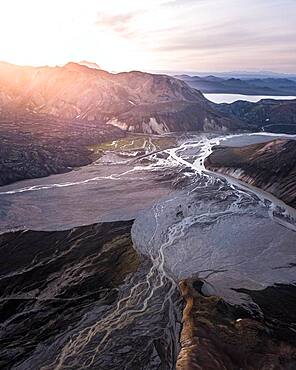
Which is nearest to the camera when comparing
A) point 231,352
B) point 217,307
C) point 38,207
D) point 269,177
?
point 231,352

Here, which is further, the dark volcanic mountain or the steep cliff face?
the steep cliff face

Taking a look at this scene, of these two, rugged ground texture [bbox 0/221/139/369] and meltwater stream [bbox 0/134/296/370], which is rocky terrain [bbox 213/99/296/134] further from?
rugged ground texture [bbox 0/221/139/369]

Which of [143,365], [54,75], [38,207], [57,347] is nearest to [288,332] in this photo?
[143,365]

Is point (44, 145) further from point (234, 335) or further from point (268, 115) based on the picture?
point (268, 115)

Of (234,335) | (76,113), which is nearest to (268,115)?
(76,113)

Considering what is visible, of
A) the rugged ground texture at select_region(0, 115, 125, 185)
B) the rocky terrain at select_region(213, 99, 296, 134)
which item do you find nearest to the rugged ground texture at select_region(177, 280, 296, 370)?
the rugged ground texture at select_region(0, 115, 125, 185)

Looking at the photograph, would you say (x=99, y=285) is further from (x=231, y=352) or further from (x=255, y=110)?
(x=255, y=110)

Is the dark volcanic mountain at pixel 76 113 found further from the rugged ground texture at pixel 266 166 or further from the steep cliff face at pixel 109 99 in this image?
the rugged ground texture at pixel 266 166
